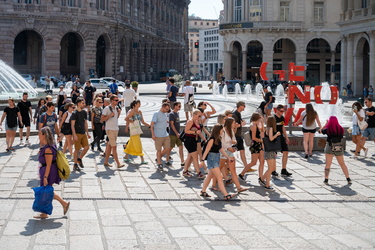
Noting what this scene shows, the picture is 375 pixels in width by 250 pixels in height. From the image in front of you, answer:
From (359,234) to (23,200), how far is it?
5922mm

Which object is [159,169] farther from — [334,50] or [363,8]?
[334,50]

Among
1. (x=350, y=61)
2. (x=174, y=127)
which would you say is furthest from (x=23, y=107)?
(x=350, y=61)

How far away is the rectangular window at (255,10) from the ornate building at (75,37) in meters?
13.4

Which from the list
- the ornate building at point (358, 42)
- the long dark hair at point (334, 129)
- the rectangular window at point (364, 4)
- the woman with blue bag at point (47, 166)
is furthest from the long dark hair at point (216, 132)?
the rectangular window at point (364, 4)

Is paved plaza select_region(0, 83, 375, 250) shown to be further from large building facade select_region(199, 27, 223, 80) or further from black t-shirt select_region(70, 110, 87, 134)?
large building facade select_region(199, 27, 223, 80)

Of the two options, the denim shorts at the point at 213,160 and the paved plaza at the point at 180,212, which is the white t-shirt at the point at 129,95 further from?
the denim shorts at the point at 213,160

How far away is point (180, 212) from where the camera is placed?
9.85 m

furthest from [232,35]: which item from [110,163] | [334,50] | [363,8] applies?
[110,163]

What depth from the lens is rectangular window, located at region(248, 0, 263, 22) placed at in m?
57.9

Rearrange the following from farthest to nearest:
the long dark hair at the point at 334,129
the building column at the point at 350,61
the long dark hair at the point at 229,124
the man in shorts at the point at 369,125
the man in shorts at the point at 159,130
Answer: the building column at the point at 350,61 < the man in shorts at the point at 369,125 < the man in shorts at the point at 159,130 < the long dark hair at the point at 334,129 < the long dark hair at the point at 229,124

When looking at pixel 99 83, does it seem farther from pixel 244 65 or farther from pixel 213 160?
pixel 213 160

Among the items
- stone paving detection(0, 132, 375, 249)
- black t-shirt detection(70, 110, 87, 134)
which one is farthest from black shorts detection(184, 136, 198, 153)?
black t-shirt detection(70, 110, 87, 134)

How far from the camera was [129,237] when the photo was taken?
8.27m

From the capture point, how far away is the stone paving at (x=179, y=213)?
8.13 meters
